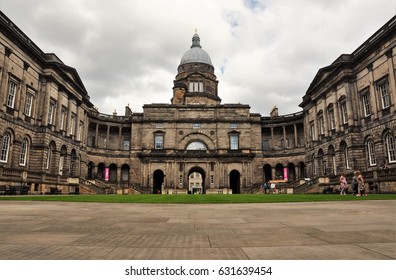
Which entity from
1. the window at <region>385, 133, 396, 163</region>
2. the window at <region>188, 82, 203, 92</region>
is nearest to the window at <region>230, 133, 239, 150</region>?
the window at <region>188, 82, 203, 92</region>

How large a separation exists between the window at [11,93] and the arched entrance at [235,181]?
34.7 metres

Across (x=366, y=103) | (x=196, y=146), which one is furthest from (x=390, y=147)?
(x=196, y=146)

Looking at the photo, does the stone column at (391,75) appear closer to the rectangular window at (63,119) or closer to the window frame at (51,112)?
the window frame at (51,112)

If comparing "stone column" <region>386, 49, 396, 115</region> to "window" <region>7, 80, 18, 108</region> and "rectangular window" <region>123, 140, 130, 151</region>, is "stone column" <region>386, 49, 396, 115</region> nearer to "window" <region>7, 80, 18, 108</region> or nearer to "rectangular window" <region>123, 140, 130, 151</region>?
"window" <region>7, 80, 18, 108</region>

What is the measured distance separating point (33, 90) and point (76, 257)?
1362 inches

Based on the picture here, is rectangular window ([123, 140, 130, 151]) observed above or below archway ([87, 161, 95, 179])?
above

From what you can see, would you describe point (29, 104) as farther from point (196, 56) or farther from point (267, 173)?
point (196, 56)

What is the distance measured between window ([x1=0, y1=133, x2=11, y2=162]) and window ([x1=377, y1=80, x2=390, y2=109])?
1471 inches

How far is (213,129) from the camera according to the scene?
52094mm

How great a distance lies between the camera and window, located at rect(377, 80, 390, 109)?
28.6 metres

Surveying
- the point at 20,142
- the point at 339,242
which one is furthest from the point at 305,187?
the point at 339,242

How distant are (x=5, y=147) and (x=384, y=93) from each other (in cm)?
3788

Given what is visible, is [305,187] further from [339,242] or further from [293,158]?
[339,242]

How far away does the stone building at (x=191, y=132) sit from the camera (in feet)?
93.7
